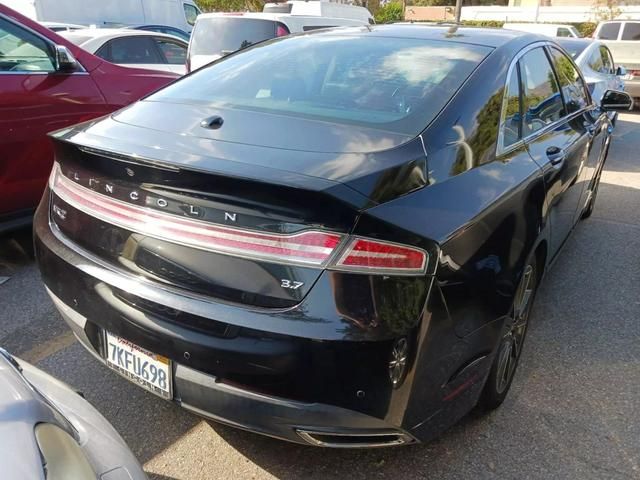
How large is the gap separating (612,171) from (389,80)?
5.89 meters

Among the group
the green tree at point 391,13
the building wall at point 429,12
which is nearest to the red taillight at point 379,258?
the green tree at point 391,13

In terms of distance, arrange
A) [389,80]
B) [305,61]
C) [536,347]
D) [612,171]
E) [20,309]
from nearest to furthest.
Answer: [389,80]
[305,61]
[536,347]
[20,309]
[612,171]

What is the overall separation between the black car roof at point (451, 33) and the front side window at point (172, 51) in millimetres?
6183

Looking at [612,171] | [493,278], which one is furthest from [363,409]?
[612,171]

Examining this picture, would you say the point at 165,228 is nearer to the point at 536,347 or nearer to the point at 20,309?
the point at 20,309

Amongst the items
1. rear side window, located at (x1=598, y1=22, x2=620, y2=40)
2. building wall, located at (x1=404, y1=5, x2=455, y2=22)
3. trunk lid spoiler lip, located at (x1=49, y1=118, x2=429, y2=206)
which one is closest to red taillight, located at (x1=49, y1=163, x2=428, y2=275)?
trunk lid spoiler lip, located at (x1=49, y1=118, x2=429, y2=206)

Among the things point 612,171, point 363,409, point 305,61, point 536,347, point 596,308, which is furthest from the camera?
point 612,171

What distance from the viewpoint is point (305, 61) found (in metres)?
2.77

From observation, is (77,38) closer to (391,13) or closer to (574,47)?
(574,47)

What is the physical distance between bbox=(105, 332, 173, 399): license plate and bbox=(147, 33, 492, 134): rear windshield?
104 centimetres

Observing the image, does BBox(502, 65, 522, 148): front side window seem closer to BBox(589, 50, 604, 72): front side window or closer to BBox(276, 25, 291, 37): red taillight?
BBox(276, 25, 291, 37): red taillight

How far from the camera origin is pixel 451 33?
2.91m

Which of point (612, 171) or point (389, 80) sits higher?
point (389, 80)

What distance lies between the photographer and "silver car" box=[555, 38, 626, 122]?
24.8ft
